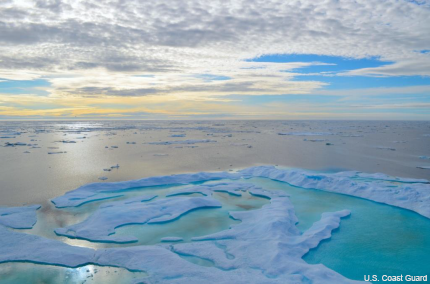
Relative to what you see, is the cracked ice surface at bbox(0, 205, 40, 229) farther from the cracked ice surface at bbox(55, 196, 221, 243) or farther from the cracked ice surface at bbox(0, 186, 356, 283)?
the cracked ice surface at bbox(55, 196, 221, 243)

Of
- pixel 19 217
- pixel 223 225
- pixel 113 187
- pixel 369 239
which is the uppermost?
pixel 113 187

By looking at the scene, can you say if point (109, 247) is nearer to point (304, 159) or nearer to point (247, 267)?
point (247, 267)

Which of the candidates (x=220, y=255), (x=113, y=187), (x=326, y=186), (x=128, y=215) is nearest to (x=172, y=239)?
(x=220, y=255)

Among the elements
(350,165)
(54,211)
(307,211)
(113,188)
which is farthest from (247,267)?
(350,165)

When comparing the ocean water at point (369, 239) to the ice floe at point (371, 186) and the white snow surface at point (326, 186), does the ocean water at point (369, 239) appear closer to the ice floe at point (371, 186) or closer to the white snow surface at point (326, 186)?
the ice floe at point (371, 186)

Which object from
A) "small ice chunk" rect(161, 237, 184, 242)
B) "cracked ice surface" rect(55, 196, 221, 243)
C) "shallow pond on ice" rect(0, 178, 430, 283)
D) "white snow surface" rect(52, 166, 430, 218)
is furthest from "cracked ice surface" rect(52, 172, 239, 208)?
"small ice chunk" rect(161, 237, 184, 242)

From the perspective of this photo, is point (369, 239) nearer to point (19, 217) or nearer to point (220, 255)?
point (220, 255)

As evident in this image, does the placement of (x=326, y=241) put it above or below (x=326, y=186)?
below
